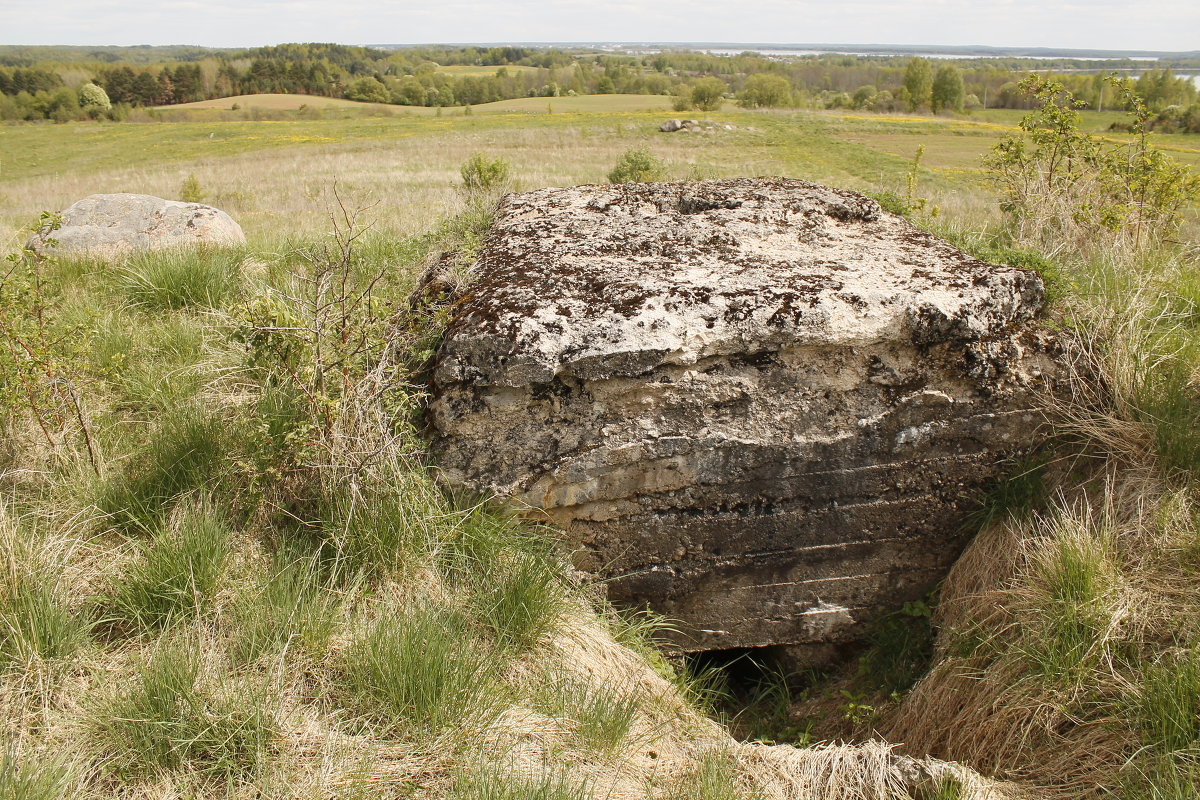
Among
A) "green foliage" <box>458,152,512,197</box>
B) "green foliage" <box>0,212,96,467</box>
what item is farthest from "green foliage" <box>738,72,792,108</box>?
"green foliage" <box>0,212,96,467</box>

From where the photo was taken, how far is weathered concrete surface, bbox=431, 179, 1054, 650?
10.6 ft

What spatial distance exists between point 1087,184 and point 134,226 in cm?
866

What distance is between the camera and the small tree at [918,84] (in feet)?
187

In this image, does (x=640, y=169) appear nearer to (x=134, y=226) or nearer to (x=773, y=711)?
(x=134, y=226)

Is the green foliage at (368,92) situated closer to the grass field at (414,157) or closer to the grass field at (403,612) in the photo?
the grass field at (414,157)

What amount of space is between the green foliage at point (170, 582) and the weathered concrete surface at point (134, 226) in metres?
5.13

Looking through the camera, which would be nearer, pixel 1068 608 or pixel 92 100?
pixel 1068 608

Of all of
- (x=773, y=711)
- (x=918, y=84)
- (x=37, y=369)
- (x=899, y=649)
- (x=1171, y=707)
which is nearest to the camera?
(x=1171, y=707)

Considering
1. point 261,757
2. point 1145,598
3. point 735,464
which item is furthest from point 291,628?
point 1145,598

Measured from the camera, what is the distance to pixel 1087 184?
19.5 ft

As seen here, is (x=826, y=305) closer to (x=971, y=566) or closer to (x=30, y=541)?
(x=971, y=566)

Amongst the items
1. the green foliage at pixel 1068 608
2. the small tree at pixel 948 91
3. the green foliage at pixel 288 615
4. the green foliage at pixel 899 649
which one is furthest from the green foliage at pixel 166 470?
the small tree at pixel 948 91

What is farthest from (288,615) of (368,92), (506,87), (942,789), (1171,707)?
(368,92)

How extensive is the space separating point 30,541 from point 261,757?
4.63 ft
